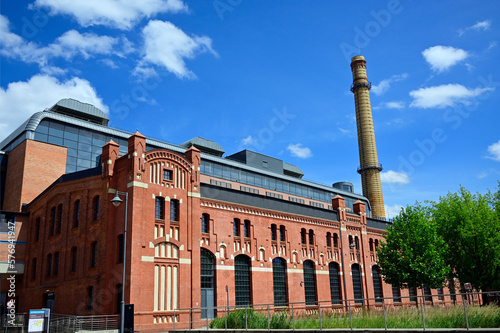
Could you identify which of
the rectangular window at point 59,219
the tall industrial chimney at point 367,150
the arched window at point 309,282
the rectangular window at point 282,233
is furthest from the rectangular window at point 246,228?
the tall industrial chimney at point 367,150

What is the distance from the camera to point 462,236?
37562 millimetres

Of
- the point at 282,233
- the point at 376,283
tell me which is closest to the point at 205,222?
the point at 282,233

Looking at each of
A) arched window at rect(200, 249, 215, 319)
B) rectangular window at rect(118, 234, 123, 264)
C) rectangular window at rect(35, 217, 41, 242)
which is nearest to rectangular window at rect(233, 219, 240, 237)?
arched window at rect(200, 249, 215, 319)

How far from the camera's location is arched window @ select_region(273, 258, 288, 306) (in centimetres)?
3638

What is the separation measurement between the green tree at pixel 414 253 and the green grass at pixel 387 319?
17.0 metres

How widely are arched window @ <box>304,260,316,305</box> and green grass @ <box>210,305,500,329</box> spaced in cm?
1703

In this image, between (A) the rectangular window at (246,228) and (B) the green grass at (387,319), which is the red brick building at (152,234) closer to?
(A) the rectangular window at (246,228)

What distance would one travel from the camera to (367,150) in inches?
2990

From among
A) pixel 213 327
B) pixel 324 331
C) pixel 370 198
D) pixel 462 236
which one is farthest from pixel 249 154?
pixel 324 331

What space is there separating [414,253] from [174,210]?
2035 centimetres

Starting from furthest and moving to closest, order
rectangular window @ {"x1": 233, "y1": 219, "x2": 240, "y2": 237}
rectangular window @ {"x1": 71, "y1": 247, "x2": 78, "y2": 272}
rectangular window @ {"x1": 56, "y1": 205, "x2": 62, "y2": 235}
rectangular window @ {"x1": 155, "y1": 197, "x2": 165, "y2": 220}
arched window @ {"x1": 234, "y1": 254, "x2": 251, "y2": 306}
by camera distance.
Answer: rectangular window @ {"x1": 56, "y1": 205, "x2": 62, "y2": 235}, rectangular window @ {"x1": 233, "y1": 219, "x2": 240, "y2": 237}, arched window @ {"x1": 234, "y1": 254, "x2": 251, "y2": 306}, rectangular window @ {"x1": 71, "y1": 247, "x2": 78, "y2": 272}, rectangular window @ {"x1": 155, "y1": 197, "x2": 165, "y2": 220}

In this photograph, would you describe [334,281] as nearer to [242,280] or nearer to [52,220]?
[242,280]

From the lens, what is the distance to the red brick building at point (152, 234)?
28.5 metres

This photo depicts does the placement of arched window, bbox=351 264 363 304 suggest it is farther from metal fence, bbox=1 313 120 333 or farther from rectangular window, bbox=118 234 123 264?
metal fence, bbox=1 313 120 333
